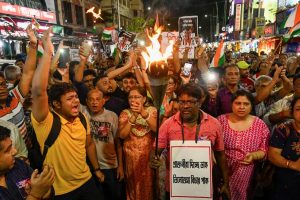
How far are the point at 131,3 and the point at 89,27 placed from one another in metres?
28.3

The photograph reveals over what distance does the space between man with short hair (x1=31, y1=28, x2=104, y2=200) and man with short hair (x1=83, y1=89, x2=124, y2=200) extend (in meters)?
0.58

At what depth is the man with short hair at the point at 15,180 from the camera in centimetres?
218

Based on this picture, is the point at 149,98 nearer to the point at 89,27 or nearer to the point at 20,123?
the point at 20,123

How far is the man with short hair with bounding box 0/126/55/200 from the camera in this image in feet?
7.15

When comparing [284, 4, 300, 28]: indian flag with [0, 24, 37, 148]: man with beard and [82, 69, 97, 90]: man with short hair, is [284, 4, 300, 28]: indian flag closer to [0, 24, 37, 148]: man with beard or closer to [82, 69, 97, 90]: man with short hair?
[82, 69, 97, 90]: man with short hair

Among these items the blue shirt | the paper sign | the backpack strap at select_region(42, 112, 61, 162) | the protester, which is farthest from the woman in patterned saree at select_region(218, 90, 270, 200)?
the paper sign

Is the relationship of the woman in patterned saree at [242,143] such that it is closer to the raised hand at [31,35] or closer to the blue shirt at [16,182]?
the blue shirt at [16,182]

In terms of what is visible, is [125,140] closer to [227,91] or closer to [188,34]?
[227,91]

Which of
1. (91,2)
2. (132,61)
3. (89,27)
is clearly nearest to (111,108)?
(132,61)

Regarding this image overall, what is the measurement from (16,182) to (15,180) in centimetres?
2

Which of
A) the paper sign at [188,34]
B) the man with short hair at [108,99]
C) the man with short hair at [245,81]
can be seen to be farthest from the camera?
the paper sign at [188,34]

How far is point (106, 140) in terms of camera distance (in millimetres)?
4098

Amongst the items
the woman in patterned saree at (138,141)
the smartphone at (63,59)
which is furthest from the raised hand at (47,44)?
the smartphone at (63,59)

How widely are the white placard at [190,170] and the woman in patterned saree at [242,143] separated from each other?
55 centimetres
